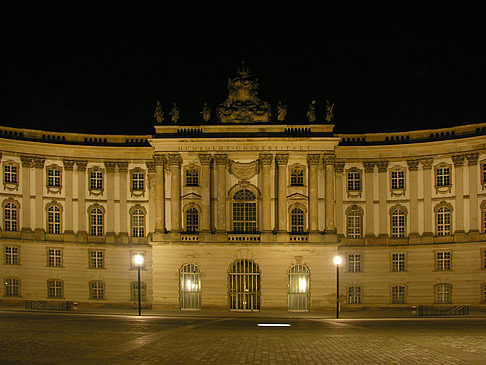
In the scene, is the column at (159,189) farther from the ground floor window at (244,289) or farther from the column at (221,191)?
the ground floor window at (244,289)

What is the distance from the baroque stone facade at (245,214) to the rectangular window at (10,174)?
185 millimetres

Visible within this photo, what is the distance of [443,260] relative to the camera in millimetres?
67750

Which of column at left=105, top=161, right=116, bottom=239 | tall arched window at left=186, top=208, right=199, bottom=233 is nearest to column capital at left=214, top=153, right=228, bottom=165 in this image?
tall arched window at left=186, top=208, right=199, bottom=233

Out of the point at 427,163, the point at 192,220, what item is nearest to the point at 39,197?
the point at 192,220

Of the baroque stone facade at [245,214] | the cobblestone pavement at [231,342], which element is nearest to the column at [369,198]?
the baroque stone facade at [245,214]

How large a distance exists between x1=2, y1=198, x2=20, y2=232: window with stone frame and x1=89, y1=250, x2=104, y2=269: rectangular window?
7713mm

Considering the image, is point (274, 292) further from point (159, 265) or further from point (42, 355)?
point (42, 355)

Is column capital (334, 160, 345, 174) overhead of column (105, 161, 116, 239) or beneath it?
overhead

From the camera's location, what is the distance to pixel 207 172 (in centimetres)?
6681

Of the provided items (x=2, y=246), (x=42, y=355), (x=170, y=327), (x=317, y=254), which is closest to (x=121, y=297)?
(x=2, y=246)

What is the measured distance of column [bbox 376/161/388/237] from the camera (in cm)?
6969

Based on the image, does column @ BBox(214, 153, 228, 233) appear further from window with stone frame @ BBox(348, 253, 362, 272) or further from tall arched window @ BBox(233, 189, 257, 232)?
window with stone frame @ BBox(348, 253, 362, 272)

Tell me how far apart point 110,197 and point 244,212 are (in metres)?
14.0

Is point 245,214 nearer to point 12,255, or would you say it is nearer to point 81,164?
point 81,164
